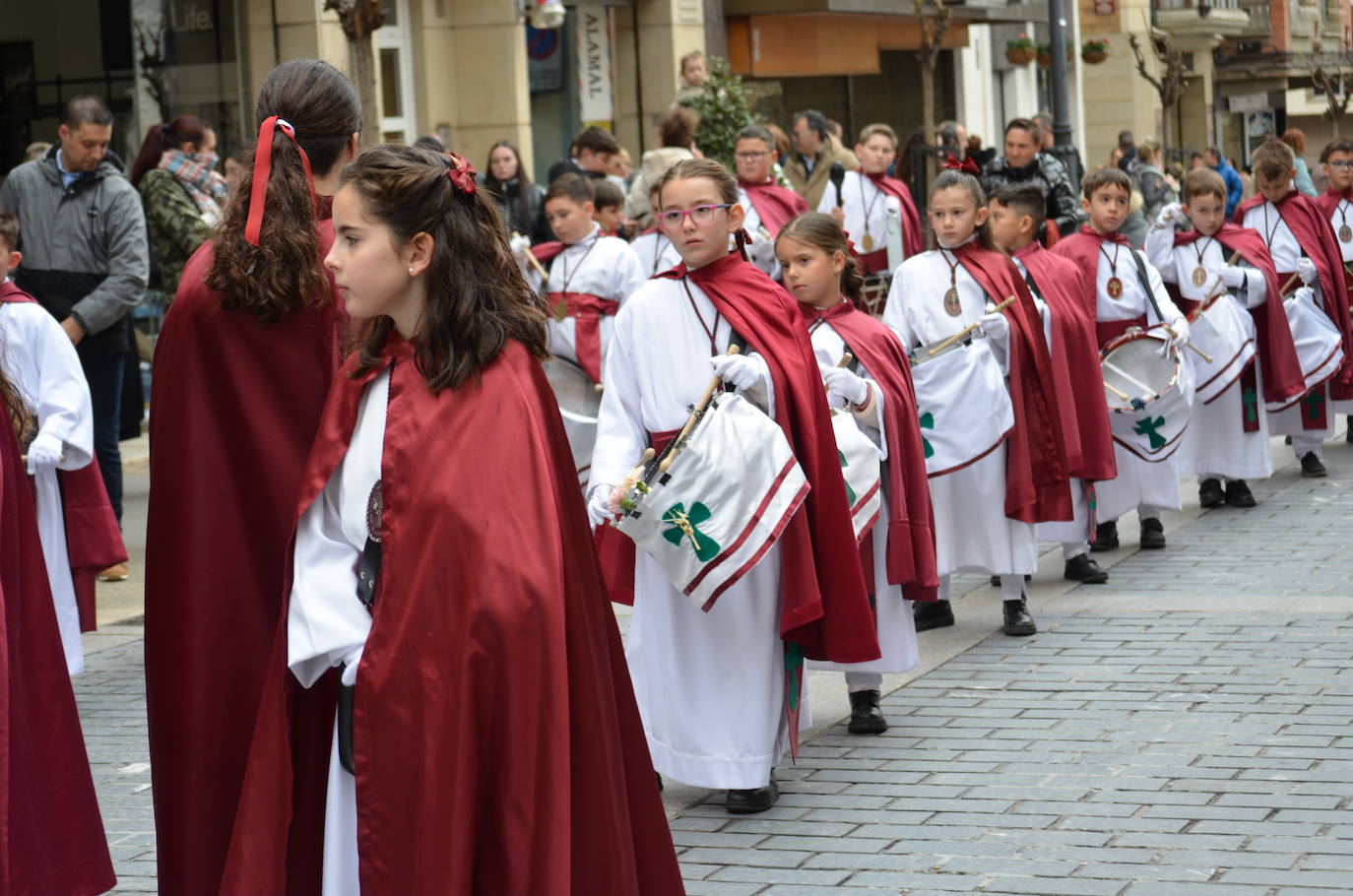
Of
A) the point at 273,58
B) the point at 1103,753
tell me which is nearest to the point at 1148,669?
the point at 1103,753

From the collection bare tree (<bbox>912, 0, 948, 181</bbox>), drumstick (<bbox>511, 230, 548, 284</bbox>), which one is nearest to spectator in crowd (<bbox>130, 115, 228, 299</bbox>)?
drumstick (<bbox>511, 230, 548, 284</bbox>)

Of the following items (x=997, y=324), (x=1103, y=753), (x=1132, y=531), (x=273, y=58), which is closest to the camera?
(x=1103, y=753)

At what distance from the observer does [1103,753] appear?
6.52 m

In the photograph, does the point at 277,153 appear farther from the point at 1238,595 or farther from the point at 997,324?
the point at 1238,595

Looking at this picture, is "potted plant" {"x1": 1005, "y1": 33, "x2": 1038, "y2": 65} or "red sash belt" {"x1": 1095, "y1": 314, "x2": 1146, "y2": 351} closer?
Answer: "red sash belt" {"x1": 1095, "y1": 314, "x2": 1146, "y2": 351}

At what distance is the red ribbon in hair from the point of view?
4.11m

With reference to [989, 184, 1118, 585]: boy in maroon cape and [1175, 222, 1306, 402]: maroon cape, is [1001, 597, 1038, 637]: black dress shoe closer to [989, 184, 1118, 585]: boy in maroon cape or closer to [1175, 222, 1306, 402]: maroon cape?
[989, 184, 1118, 585]: boy in maroon cape

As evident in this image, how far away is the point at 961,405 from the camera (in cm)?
842

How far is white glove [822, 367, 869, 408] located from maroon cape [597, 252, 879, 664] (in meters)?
0.64

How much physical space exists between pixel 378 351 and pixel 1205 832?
2907 mm

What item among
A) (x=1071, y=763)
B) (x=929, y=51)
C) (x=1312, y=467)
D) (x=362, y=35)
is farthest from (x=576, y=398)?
(x=929, y=51)

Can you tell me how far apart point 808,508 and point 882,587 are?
124 cm

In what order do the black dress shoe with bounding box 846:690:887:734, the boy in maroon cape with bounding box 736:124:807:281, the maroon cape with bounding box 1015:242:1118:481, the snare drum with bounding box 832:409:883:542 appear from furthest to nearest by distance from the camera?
1. the boy in maroon cape with bounding box 736:124:807:281
2. the maroon cape with bounding box 1015:242:1118:481
3. the black dress shoe with bounding box 846:690:887:734
4. the snare drum with bounding box 832:409:883:542

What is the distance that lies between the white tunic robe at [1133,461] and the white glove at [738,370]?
4.84 m
